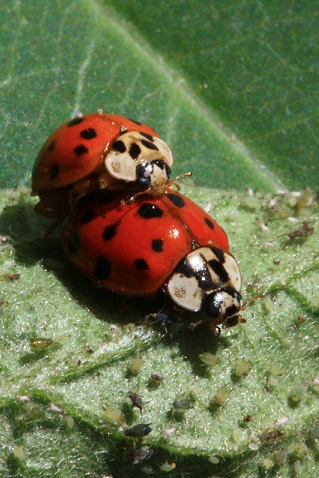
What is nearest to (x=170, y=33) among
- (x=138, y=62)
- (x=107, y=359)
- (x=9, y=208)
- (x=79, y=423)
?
(x=138, y=62)

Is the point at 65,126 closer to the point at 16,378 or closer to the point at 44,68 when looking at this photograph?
the point at 44,68

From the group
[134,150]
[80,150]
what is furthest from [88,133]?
[134,150]

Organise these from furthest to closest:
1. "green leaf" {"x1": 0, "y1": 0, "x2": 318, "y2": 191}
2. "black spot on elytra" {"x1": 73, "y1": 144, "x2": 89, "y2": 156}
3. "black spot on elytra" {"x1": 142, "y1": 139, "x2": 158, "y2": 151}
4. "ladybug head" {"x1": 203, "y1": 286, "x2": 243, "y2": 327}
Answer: "green leaf" {"x1": 0, "y1": 0, "x2": 318, "y2": 191}
"black spot on elytra" {"x1": 142, "y1": 139, "x2": 158, "y2": 151}
"black spot on elytra" {"x1": 73, "y1": 144, "x2": 89, "y2": 156}
"ladybug head" {"x1": 203, "y1": 286, "x2": 243, "y2": 327}

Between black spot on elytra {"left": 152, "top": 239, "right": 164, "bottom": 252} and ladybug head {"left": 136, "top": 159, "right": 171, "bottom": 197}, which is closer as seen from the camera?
black spot on elytra {"left": 152, "top": 239, "right": 164, "bottom": 252}

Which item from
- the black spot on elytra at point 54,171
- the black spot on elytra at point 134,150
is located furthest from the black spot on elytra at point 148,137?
the black spot on elytra at point 54,171

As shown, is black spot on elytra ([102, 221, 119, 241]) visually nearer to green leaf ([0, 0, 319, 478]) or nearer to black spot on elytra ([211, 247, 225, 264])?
green leaf ([0, 0, 319, 478])

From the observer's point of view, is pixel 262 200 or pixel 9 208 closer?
pixel 9 208

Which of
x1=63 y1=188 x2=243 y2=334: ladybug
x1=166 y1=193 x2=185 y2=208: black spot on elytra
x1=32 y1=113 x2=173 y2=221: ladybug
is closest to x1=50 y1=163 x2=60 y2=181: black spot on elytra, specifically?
x1=32 y1=113 x2=173 y2=221: ladybug

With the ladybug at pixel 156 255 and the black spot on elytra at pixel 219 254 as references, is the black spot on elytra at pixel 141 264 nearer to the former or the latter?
the ladybug at pixel 156 255
